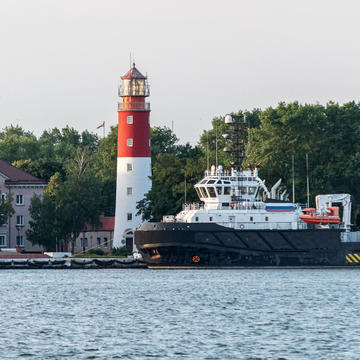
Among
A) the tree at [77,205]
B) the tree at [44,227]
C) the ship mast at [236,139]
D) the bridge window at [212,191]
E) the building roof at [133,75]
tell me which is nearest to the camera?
the bridge window at [212,191]

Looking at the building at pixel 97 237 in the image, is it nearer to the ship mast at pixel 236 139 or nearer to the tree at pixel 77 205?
the tree at pixel 77 205

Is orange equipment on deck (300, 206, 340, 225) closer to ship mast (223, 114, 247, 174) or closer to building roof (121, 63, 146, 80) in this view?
ship mast (223, 114, 247, 174)

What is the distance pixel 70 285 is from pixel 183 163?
A: 1103 inches

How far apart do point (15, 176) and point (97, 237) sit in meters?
10.6

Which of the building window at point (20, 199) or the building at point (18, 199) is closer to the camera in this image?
the building at point (18, 199)

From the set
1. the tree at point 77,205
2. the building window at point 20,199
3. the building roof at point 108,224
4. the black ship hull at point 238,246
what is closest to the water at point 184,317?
the black ship hull at point 238,246

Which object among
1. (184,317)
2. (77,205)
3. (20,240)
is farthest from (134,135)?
(184,317)

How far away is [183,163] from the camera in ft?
281

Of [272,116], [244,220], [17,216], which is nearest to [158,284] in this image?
[244,220]

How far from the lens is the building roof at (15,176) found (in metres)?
103

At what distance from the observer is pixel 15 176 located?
342ft

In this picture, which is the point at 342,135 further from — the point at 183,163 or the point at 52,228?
the point at 52,228

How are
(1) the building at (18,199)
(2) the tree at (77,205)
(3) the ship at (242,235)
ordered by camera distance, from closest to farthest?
(3) the ship at (242,235) → (2) the tree at (77,205) → (1) the building at (18,199)

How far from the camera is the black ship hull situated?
67.1 meters
